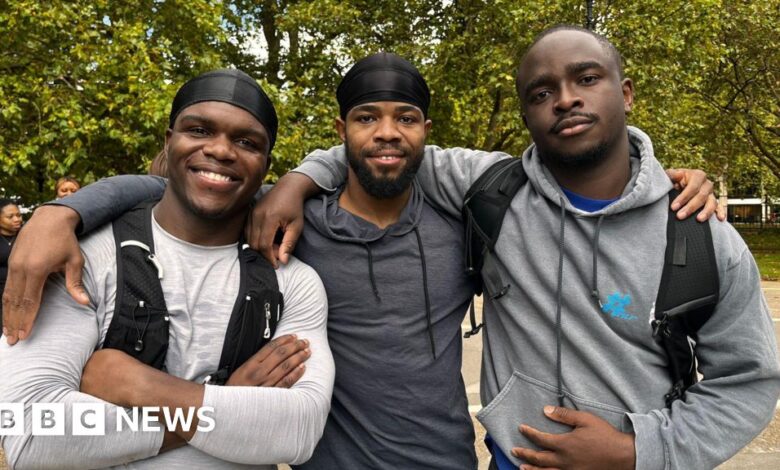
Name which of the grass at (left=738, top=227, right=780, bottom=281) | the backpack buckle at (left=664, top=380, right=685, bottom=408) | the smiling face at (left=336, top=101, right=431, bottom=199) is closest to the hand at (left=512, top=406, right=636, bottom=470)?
the backpack buckle at (left=664, top=380, right=685, bottom=408)

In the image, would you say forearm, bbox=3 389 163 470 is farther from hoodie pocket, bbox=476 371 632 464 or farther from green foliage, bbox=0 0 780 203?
green foliage, bbox=0 0 780 203

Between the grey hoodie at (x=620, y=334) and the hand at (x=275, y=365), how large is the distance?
2.26 ft

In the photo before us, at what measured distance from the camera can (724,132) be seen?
71.0ft

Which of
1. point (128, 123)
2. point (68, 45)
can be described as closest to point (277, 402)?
Answer: point (128, 123)

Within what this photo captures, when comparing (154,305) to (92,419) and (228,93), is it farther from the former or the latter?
(228,93)

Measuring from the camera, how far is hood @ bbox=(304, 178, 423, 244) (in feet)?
7.95

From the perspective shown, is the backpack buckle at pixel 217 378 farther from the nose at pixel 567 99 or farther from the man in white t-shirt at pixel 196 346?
the nose at pixel 567 99

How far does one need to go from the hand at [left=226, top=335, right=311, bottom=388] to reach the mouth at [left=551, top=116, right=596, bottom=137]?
3.76ft

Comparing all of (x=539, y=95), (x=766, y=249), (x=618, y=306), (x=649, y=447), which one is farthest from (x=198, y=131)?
(x=766, y=249)

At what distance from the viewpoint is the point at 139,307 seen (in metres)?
1.95

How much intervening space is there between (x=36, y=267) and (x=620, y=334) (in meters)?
1.84

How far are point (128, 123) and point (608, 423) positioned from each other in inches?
336

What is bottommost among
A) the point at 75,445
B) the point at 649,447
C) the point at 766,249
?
the point at 766,249

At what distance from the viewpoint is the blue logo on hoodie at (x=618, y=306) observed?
198 centimetres
